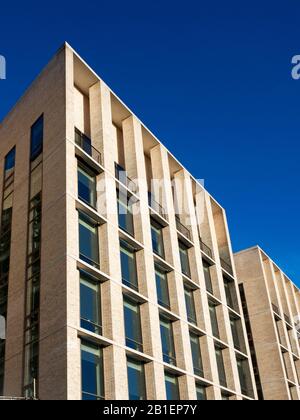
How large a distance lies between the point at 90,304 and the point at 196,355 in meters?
9.78

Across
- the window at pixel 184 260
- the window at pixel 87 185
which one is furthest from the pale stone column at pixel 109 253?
the window at pixel 184 260

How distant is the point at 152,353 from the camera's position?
25484mm

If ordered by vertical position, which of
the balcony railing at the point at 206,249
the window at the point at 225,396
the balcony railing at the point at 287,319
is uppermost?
the balcony railing at the point at 206,249

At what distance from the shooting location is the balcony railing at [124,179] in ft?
98.3

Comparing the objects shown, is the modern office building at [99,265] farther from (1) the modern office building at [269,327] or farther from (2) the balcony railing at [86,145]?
(1) the modern office building at [269,327]

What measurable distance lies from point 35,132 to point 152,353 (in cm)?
1304

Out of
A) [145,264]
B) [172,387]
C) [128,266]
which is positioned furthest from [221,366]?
[128,266]

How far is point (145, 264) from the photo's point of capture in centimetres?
2786

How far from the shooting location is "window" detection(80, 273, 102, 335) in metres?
22.8

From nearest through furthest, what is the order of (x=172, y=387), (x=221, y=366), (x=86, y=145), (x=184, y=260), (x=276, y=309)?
(x=172, y=387)
(x=86, y=145)
(x=221, y=366)
(x=184, y=260)
(x=276, y=309)

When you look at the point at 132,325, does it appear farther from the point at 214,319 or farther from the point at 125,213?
the point at 214,319

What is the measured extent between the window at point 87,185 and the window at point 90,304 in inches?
154
